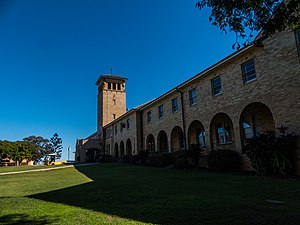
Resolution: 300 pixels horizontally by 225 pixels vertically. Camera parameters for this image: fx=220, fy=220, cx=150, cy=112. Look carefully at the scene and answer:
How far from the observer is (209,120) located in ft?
52.7

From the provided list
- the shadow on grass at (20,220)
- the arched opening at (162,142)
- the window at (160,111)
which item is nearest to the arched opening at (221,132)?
the window at (160,111)

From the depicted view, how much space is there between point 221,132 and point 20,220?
15.4m

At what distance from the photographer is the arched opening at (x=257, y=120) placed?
45.6 ft

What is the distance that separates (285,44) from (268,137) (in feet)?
15.8

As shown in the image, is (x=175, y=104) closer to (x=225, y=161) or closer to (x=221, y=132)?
(x=221, y=132)

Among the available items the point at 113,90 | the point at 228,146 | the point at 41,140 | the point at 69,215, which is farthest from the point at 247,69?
the point at 41,140

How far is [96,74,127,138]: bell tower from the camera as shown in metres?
42.2

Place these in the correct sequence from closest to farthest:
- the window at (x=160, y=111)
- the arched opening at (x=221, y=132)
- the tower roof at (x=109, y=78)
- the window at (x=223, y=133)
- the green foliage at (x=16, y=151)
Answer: the arched opening at (x=221, y=132), the window at (x=223, y=133), the window at (x=160, y=111), the tower roof at (x=109, y=78), the green foliage at (x=16, y=151)

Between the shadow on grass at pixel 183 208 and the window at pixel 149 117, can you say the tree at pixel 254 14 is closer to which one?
the shadow on grass at pixel 183 208

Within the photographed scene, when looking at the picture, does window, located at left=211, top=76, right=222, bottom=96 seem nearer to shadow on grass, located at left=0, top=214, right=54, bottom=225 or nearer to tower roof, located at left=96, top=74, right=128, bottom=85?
shadow on grass, located at left=0, top=214, right=54, bottom=225

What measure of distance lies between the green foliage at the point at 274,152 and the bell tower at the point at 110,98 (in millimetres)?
Answer: 33909

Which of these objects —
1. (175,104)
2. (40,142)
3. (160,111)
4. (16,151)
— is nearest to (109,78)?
(160,111)

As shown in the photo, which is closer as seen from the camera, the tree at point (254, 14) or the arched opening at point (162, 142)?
the tree at point (254, 14)

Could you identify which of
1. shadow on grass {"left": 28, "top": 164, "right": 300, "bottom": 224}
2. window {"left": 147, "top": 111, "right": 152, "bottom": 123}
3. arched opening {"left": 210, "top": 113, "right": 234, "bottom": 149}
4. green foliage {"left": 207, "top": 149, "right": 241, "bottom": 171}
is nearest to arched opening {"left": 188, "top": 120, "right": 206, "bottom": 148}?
arched opening {"left": 210, "top": 113, "right": 234, "bottom": 149}
